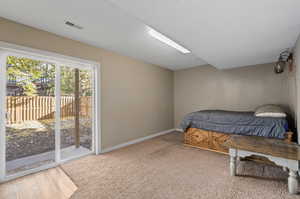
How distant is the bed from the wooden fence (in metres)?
2.85

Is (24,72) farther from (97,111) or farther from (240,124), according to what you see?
(240,124)

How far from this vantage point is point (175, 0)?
1.35m

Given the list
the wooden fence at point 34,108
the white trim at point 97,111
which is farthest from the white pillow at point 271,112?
the wooden fence at point 34,108

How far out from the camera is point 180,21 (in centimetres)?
171

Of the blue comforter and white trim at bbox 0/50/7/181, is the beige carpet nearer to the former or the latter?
the blue comforter

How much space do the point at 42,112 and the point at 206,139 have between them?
359 cm

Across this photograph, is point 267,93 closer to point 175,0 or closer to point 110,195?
point 175,0

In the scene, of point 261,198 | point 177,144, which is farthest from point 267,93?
point 261,198

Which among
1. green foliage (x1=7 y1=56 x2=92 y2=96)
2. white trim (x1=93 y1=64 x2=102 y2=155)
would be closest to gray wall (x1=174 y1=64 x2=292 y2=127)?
white trim (x1=93 y1=64 x2=102 y2=155)

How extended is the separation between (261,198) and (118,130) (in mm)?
2898

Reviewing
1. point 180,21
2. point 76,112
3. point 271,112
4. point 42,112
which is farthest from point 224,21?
point 42,112

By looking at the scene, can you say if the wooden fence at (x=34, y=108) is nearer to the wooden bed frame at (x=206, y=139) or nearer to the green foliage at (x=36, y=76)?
the green foliage at (x=36, y=76)

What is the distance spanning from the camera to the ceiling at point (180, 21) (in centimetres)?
146

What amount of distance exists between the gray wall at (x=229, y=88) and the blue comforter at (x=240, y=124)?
1.11 metres
